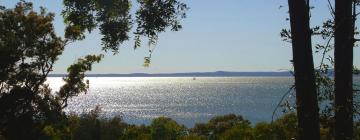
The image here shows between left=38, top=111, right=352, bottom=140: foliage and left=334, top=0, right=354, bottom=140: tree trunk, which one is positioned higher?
left=334, top=0, right=354, bottom=140: tree trunk

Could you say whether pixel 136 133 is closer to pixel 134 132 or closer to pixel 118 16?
pixel 134 132

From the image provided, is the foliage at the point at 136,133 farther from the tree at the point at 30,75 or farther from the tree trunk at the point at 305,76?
the tree trunk at the point at 305,76

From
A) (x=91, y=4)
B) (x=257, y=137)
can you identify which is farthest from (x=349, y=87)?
(x=257, y=137)

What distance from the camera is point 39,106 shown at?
23.9 m

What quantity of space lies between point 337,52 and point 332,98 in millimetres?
1053

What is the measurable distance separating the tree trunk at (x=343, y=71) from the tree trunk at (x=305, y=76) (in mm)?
A: 1185

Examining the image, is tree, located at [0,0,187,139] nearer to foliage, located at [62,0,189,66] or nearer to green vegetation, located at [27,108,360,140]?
green vegetation, located at [27,108,360,140]

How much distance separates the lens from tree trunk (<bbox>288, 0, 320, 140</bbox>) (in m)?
7.98

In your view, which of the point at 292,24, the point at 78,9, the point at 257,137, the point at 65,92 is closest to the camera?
the point at 292,24

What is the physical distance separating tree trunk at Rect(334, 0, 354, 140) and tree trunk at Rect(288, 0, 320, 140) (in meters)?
1.19

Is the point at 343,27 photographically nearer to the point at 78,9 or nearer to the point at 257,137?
the point at 78,9

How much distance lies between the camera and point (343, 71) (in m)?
9.05

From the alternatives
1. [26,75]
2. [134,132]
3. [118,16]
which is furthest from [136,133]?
[118,16]

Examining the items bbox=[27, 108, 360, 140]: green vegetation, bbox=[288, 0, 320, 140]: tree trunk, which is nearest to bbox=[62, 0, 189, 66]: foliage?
bbox=[288, 0, 320, 140]: tree trunk
